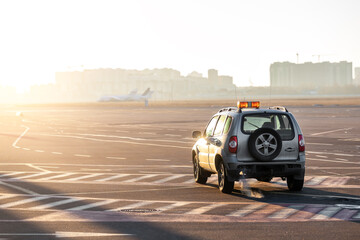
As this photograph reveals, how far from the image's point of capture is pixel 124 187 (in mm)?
16062

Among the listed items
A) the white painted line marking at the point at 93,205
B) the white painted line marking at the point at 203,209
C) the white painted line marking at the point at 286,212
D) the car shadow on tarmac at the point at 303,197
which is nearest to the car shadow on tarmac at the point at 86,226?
the white painted line marking at the point at 93,205

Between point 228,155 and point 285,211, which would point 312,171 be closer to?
point 228,155

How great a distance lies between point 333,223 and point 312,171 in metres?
8.81

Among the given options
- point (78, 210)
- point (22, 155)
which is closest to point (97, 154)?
point (22, 155)

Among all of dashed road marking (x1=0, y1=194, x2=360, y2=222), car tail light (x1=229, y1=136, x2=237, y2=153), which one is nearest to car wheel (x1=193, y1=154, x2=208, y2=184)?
car tail light (x1=229, y1=136, x2=237, y2=153)

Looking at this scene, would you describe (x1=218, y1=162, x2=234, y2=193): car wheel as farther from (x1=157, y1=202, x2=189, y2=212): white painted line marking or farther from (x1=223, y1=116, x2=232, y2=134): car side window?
(x1=157, y1=202, x2=189, y2=212): white painted line marking

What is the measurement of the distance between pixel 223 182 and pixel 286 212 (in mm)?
3027

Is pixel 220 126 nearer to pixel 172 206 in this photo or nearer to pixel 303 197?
pixel 303 197

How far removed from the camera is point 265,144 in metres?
14.5

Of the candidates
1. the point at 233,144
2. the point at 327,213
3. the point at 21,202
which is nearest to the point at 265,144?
the point at 233,144

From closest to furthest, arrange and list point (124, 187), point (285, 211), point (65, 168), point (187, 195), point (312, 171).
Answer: point (285, 211)
point (187, 195)
point (124, 187)
point (312, 171)
point (65, 168)

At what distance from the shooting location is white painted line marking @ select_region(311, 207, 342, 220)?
1141 centimetres

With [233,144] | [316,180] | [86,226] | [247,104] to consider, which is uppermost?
[247,104]

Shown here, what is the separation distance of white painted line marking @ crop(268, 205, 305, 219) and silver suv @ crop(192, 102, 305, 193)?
190 centimetres
